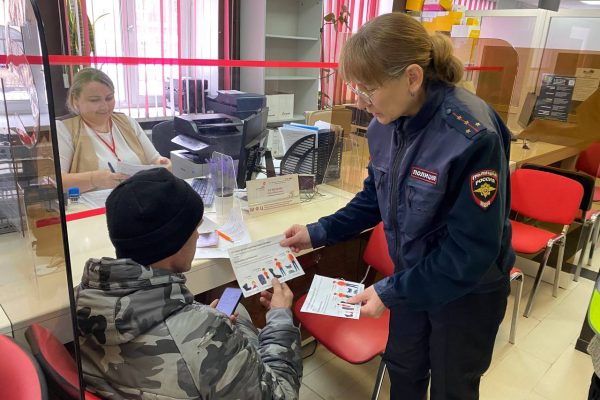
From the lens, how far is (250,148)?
2047mm

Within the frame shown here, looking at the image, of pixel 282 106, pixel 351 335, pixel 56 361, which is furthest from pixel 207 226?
pixel 282 106

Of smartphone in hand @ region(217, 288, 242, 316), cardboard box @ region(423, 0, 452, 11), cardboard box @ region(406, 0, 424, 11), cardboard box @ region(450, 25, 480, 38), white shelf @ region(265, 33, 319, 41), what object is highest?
cardboard box @ region(406, 0, 424, 11)

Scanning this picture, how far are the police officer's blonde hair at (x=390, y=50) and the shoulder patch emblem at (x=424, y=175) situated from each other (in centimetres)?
23

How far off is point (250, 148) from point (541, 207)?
1.83m

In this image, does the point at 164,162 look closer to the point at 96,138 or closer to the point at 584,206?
the point at 96,138

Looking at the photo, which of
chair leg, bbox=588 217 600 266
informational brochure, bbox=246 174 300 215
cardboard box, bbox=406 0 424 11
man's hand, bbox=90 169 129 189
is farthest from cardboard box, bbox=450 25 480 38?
man's hand, bbox=90 169 129 189

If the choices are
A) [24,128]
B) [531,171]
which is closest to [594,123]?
[531,171]

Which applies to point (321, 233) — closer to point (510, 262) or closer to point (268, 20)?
point (510, 262)

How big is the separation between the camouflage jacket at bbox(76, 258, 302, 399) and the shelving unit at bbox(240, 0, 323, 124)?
3075 mm

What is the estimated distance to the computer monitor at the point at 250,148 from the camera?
201 centimetres

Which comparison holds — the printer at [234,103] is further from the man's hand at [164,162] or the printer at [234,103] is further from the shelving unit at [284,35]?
the shelving unit at [284,35]

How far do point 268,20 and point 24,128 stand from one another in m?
4.31

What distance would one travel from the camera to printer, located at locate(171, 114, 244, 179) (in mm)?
2084

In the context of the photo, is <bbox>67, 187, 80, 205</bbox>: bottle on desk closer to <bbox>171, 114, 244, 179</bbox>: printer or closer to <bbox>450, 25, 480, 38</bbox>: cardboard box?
<bbox>171, 114, 244, 179</bbox>: printer
